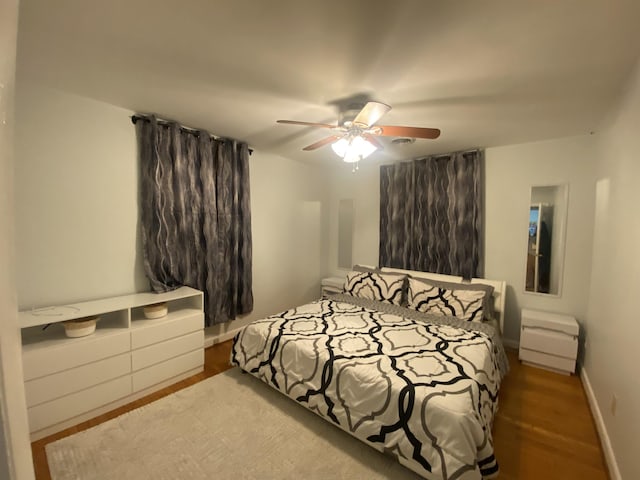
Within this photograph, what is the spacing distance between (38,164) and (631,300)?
3.90 metres

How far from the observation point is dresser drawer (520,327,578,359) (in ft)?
8.21

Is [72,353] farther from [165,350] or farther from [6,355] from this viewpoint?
[6,355]

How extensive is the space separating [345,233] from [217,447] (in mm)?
3232

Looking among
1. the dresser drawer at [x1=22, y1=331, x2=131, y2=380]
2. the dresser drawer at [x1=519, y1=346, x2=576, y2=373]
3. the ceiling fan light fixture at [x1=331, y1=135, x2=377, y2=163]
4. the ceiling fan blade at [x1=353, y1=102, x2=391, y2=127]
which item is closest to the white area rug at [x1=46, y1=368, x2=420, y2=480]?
the dresser drawer at [x1=22, y1=331, x2=131, y2=380]

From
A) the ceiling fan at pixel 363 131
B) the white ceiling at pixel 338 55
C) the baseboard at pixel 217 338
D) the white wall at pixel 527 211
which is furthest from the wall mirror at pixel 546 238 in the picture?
the baseboard at pixel 217 338

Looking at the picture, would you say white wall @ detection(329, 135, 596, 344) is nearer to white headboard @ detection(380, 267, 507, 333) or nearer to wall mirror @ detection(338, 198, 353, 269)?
white headboard @ detection(380, 267, 507, 333)

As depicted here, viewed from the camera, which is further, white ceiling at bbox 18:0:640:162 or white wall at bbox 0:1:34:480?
white ceiling at bbox 18:0:640:162

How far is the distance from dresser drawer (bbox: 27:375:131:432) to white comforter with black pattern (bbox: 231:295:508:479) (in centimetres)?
85

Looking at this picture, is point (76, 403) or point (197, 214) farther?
point (197, 214)

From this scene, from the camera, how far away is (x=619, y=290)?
1.71m

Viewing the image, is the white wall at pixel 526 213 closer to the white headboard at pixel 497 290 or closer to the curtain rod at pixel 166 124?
the white headboard at pixel 497 290

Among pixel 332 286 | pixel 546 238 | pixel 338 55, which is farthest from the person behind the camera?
pixel 332 286

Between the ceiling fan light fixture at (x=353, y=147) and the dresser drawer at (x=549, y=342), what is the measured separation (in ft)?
7.86

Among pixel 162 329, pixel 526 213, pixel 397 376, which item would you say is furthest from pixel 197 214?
pixel 526 213
